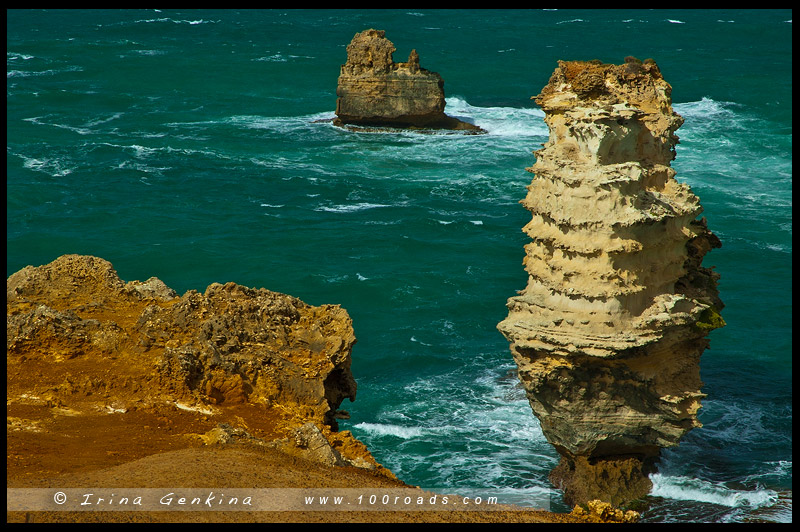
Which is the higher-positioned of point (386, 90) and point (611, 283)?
point (611, 283)

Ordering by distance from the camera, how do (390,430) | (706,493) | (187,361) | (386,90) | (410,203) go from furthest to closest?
(386,90)
(410,203)
(390,430)
(706,493)
(187,361)

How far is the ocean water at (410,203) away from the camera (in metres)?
29.0

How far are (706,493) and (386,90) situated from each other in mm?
48867

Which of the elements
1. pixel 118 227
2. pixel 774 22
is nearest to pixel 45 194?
pixel 118 227

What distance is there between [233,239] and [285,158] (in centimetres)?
1734

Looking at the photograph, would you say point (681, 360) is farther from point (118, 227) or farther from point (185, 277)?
point (118, 227)

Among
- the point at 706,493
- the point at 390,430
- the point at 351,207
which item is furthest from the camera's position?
the point at 351,207

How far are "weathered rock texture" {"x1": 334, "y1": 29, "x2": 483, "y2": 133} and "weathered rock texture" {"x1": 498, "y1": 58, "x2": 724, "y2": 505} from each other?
154 feet

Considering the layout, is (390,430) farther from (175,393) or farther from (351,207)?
(351,207)

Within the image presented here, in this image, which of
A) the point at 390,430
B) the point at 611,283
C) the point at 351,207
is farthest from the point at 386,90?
the point at 611,283

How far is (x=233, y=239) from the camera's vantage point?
47594mm

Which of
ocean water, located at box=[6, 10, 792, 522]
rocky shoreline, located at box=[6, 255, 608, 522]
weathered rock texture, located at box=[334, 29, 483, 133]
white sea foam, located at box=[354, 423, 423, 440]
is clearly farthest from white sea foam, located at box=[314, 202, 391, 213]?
rocky shoreline, located at box=[6, 255, 608, 522]

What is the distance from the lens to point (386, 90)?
6956 cm

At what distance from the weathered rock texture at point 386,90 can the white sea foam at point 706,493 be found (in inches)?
1868
